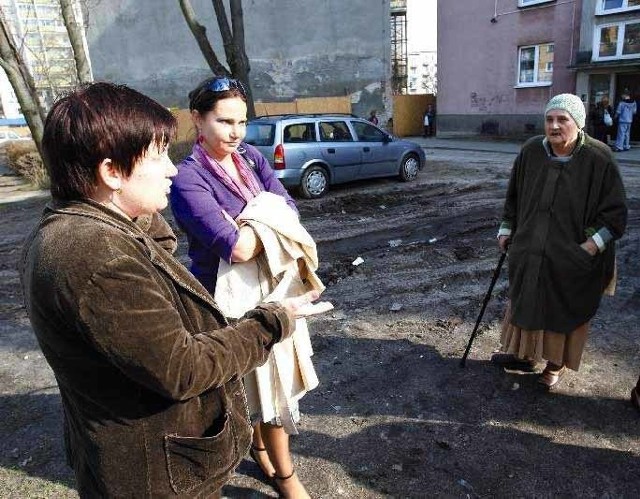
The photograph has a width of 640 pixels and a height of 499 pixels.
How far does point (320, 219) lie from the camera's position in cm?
846

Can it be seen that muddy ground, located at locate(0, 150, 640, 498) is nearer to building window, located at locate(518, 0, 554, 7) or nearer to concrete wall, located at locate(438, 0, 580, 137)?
concrete wall, located at locate(438, 0, 580, 137)

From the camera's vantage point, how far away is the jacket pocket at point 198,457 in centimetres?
131

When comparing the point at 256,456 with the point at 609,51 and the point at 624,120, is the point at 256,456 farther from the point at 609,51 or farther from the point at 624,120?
the point at 609,51

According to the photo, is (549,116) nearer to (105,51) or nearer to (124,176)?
(124,176)

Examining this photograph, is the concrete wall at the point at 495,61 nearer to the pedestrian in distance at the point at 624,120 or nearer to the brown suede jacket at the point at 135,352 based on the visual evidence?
the pedestrian in distance at the point at 624,120

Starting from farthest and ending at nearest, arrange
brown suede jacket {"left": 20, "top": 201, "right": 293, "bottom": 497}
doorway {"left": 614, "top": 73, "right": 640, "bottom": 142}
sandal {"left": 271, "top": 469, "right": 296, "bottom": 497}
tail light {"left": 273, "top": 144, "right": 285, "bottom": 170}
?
doorway {"left": 614, "top": 73, "right": 640, "bottom": 142} < tail light {"left": 273, "top": 144, "right": 285, "bottom": 170} < sandal {"left": 271, "top": 469, "right": 296, "bottom": 497} < brown suede jacket {"left": 20, "top": 201, "right": 293, "bottom": 497}

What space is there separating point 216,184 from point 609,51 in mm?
19321

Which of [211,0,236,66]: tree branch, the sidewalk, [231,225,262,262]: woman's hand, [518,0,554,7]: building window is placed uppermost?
[518,0,554,7]: building window

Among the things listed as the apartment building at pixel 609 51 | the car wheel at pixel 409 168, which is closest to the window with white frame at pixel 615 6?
the apartment building at pixel 609 51

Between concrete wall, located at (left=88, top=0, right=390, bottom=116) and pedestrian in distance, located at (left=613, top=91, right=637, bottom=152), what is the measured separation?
43.5 feet

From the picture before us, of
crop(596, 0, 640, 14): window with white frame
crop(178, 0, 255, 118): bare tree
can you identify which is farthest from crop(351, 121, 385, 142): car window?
crop(596, 0, 640, 14): window with white frame

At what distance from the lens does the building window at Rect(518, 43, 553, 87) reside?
19125mm

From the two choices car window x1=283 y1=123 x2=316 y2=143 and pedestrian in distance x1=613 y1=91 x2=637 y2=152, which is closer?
car window x1=283 y1=123 x2=316 y2=143

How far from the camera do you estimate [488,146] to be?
59.9 feet
